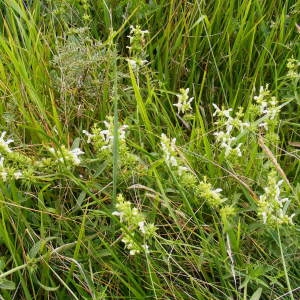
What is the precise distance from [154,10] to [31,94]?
684 millimetres

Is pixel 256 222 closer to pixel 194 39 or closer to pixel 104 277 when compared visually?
pixel 104 277

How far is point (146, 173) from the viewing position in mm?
1562

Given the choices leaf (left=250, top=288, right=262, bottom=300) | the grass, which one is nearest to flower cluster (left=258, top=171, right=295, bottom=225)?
the grass

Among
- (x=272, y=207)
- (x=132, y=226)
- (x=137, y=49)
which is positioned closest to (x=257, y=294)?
(x=272, y=207)

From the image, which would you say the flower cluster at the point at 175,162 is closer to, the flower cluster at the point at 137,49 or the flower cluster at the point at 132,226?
the flower cluster at the point at 132,226

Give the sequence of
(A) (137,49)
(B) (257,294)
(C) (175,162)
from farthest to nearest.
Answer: (A) (137,49) → (C) (175,162) → (B) (257,294)

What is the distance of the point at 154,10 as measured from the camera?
7.45 ft

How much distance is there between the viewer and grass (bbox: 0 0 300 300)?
4.87ft

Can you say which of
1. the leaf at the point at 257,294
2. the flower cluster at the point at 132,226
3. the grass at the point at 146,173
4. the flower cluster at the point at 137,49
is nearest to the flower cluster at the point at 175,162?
the grass at the point at 146,173

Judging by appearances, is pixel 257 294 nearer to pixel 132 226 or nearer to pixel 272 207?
pixel 272 207

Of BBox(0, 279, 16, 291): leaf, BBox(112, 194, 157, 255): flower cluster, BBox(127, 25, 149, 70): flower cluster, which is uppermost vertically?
BBox(127, 25, 149, 70): flower cluster

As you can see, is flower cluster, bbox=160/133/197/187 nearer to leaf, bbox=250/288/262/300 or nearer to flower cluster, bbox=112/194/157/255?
flower cluster, bbox=112/194/157/255

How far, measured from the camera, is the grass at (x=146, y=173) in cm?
149

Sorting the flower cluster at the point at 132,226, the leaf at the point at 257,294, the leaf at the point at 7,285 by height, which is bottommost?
the leaf at the point at 7,285
